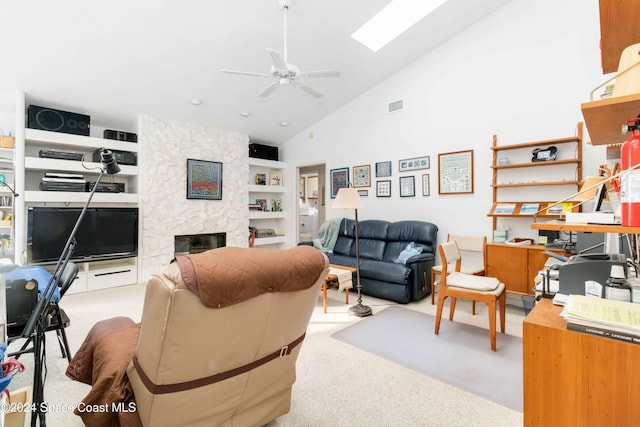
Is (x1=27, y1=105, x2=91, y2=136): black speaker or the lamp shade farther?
(x1=27, y1=105, x2=91, y2=136): black speaker

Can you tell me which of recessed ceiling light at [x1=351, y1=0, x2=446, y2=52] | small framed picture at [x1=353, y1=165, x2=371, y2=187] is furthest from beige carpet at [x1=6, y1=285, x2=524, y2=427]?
recessed ceiling light at [x1=351, y1=0, x2=446, y2=52]

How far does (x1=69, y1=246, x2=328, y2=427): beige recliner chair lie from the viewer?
102 cm

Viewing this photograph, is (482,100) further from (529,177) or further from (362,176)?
(362,176)

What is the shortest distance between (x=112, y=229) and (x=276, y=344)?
4151 millimetres

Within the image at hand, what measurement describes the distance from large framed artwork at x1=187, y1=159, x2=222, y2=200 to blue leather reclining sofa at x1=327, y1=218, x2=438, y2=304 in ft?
7.95

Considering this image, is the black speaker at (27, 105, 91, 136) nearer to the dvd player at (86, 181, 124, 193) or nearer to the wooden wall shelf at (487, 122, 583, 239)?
the dvd player at (86, 181, 124, 193)

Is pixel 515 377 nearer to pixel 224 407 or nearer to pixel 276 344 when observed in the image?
pixel 276 344

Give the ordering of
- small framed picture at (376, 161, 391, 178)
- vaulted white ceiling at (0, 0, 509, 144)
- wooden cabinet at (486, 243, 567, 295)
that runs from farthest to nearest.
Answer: small framed picture at (376, 161, 391, 178) < wooden cabinet at (486, 243, 567, 295) < vaulted white ceiling at (0, 0, 509, 144)

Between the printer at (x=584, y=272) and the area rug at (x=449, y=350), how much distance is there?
1.00 metres

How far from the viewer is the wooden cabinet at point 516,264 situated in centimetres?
334

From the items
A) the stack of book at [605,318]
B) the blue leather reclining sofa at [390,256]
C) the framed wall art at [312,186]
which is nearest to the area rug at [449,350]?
the blue leather reclining sofa at [390,256]

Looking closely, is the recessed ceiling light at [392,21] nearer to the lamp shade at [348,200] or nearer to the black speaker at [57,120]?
the lamp shade at [348,200]

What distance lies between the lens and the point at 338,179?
5891 mm

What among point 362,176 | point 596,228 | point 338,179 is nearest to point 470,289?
point 596,228
